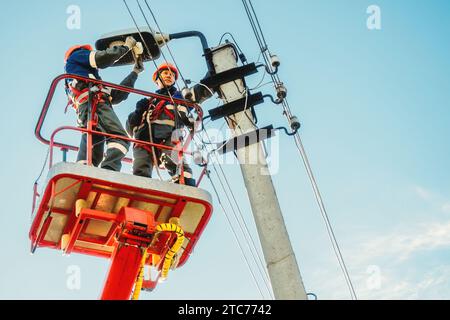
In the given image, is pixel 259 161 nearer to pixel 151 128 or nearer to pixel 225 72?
pixel 225 72

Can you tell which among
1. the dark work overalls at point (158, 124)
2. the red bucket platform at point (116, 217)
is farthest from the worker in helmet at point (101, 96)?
the red bucket platform at point (116, 217)

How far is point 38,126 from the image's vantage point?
7582 millimetres

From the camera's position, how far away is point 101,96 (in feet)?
24.7

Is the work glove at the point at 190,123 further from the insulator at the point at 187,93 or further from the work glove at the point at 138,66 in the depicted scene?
the work glove at the point at 138,66

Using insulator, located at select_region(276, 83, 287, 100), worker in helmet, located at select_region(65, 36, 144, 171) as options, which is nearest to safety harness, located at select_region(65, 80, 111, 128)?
worker in helmet, located at select_region(65, 36, 144, 171)

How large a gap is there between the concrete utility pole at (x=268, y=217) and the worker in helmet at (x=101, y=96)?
1.45m

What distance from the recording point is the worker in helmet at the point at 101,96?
7176 mm

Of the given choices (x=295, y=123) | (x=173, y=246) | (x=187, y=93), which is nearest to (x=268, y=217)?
(x=173, y=246)

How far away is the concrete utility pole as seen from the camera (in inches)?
217

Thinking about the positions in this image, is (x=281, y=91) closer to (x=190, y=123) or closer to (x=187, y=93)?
(x=187, y=93)

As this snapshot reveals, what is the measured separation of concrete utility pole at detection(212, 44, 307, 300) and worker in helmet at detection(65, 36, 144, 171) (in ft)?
4.76

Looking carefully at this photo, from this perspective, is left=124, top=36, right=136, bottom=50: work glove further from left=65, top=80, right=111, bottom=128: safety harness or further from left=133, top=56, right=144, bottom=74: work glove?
left=65, top=80, right=111, bottom=128: safety harness
